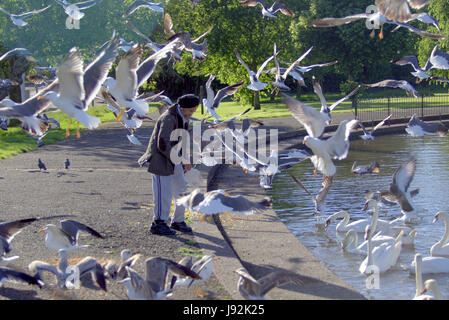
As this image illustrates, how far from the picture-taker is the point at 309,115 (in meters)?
7.18

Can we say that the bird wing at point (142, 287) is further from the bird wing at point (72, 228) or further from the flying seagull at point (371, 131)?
the flying seagull at point (371, 131)

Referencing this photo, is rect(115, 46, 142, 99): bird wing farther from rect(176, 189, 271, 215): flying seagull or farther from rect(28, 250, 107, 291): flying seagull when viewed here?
rect(28, 250, 107, 291): flying seagull

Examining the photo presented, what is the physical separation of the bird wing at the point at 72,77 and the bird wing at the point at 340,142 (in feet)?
9.27

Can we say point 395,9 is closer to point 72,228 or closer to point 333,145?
point 333,145

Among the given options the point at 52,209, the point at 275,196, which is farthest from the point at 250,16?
the point at 52,209

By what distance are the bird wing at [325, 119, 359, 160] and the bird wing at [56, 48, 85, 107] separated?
111 inches

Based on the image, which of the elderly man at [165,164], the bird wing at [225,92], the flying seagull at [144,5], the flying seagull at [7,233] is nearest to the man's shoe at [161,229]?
the elderly man at [165,164]

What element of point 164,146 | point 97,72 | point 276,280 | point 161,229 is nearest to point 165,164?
point 164,146

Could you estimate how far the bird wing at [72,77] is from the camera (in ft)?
20.6

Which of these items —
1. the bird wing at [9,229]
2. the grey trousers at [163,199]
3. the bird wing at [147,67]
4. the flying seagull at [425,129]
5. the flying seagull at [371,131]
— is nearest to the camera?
the bird wing at [9,229]

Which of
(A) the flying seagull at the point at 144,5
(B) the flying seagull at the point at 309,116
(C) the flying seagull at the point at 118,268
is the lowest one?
(C) the flying seagull at the point at 118,268

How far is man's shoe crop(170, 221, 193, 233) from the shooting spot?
7695 mm

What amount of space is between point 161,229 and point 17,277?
98.1 inches

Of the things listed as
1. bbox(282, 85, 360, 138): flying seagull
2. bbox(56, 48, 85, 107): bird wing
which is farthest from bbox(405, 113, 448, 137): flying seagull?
bbox(56, 48, 85, 107): bird wing
